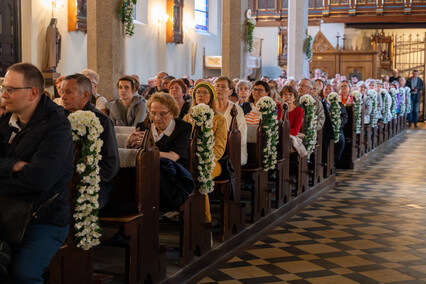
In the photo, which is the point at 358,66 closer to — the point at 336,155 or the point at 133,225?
the point at 336,155

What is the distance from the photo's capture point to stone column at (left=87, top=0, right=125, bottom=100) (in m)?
9.05

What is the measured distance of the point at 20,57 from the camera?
1273cm

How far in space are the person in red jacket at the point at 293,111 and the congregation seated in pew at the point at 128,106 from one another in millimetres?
2367

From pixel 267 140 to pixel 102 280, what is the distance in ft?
11.6

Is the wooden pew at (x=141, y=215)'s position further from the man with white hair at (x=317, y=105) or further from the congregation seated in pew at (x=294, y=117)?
the man with white hair at (x=317, y=105)

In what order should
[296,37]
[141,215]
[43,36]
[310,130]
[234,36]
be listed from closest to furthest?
[141,215] < [310,130] < [43,36] < [234,36] < [296,37]

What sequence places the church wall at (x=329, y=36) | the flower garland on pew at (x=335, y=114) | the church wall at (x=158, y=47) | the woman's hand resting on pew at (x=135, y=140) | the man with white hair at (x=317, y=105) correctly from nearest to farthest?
the woman's hand resting on pew at (x=135, y=140)
the man with white hair at (x=317, y=105)
the flower garland on pew at (x=335, y=114)
the church wall at (x=158, y=47)
the church wall at (x=329, y=36)

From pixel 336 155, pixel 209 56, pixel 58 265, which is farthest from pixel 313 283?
pixel 209 56

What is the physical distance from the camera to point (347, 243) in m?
6.23

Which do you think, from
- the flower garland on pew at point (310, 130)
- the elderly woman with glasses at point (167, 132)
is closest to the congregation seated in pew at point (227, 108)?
the elderly woman with glasses at point (167, 132)

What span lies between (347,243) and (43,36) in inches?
360

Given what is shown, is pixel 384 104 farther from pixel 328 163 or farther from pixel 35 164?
pixel 35 164

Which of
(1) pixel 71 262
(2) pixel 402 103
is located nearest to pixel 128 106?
(1) pixel 71 262

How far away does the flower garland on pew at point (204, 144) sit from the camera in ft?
17.0
